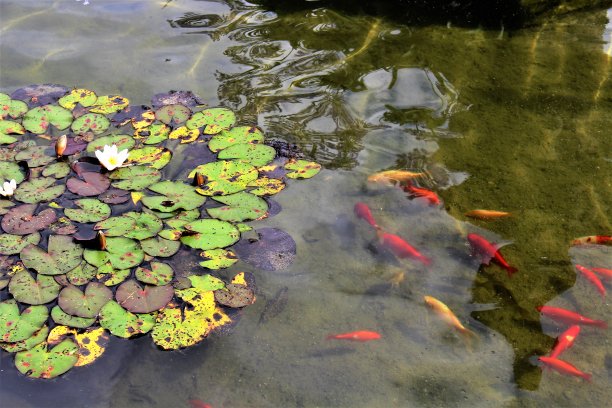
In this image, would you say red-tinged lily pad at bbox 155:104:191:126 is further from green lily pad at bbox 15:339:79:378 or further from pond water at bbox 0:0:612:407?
green lily pad at bbox 15:339:79:378

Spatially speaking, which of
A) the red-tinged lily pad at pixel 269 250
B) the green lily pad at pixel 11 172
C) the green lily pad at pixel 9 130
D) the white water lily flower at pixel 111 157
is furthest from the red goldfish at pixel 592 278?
A: the green lily pad at pixel 9 130

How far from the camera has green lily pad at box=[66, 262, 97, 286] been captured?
2.66 meters

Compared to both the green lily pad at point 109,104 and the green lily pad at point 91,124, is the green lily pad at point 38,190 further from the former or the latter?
the green lily pad at point 109,104

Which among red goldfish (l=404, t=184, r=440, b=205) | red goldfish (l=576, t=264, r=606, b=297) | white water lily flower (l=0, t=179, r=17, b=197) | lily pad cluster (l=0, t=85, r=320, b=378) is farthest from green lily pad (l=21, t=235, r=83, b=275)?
red goldfish (l=576, t=264, r=606, b=297)

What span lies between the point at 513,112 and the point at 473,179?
69cm

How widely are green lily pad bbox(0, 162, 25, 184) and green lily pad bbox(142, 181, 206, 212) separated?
0.67 metres

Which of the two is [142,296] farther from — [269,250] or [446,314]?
[446,314]

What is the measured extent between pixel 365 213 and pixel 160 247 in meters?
0.99


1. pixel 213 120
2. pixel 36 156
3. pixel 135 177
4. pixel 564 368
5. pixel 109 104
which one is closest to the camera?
pixel 564 368

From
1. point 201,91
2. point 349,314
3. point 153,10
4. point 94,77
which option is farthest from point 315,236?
point 153,10

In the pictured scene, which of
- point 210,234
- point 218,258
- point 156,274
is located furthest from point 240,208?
point 156,274

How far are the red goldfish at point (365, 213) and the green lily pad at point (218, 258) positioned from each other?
655 millimetres

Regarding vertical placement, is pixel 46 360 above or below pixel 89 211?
below

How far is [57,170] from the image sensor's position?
3.21 metres
